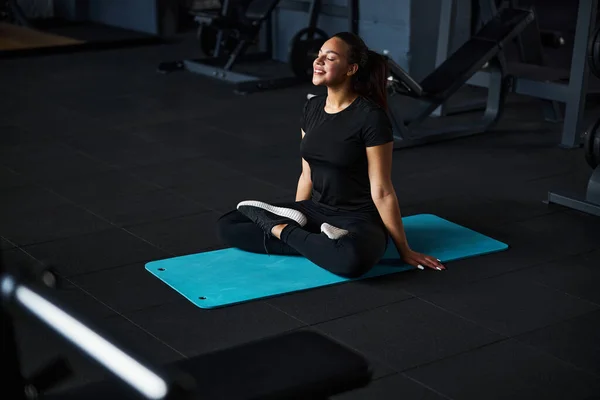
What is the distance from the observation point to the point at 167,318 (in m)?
2.74

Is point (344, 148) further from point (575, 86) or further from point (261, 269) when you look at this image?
point (575, 86)

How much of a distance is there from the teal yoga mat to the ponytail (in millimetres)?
553

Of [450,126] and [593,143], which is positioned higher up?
[593,143]

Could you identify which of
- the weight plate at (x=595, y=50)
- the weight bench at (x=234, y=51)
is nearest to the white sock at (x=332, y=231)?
the weight plate at (x=595, y=50)

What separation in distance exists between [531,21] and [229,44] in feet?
7.87

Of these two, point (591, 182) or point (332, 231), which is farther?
point (591, 182)

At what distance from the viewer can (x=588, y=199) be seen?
12.1 feet

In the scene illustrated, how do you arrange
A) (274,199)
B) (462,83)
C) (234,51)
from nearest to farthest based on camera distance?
(274,199) < (462,83) < (234,51)

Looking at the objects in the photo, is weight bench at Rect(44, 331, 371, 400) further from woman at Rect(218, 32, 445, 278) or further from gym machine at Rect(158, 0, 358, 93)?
gym machine at Rect(158, 0, 358, 93)

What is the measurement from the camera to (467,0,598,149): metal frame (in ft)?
14.7

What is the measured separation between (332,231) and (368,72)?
1.77 ft

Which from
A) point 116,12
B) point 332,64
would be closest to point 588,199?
point 332,64

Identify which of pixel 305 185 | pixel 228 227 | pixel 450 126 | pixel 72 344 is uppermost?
pixel 72 344

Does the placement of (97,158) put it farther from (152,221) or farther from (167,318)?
(167,318)
